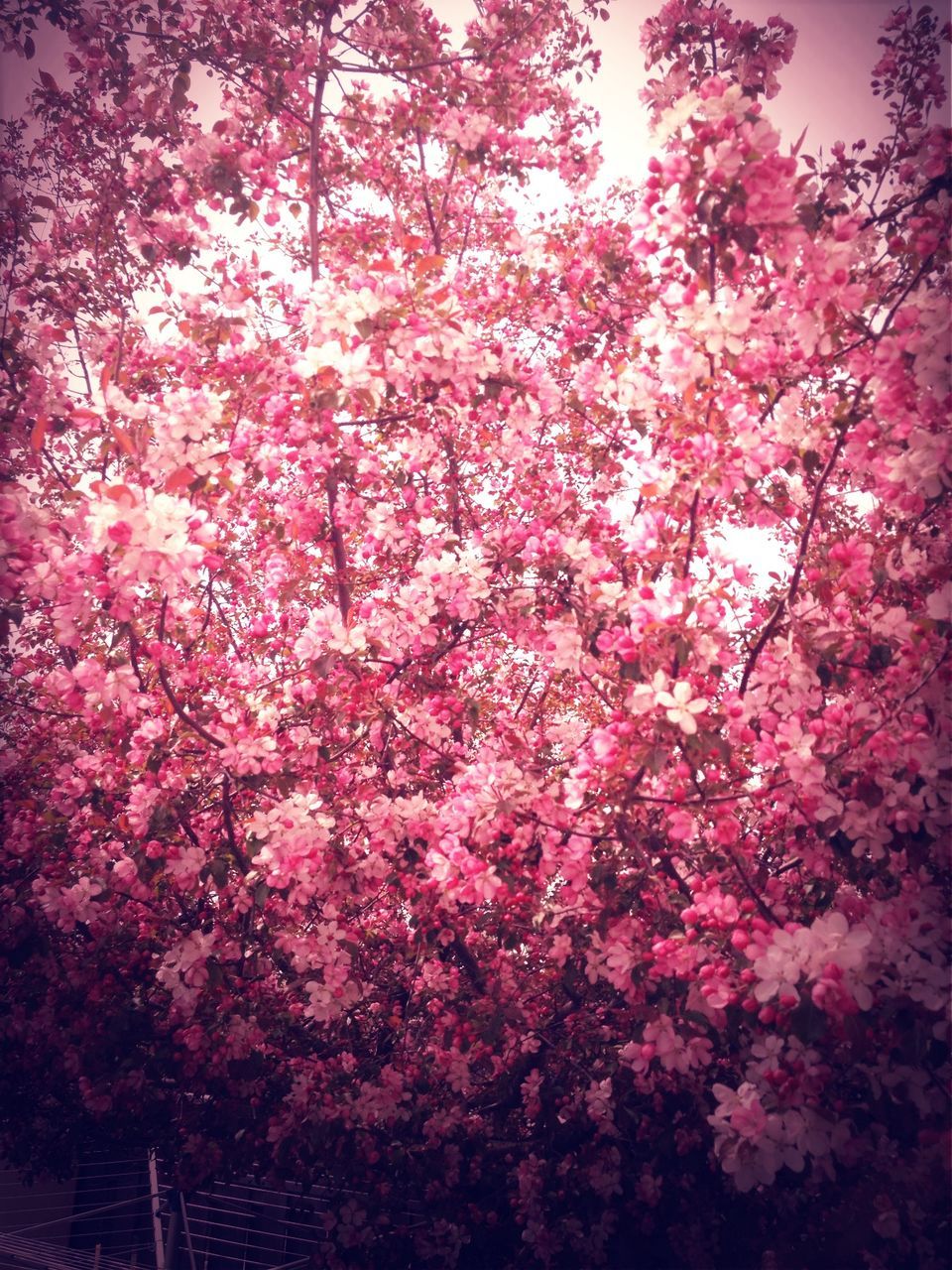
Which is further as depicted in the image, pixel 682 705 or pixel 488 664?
pixel 488 664

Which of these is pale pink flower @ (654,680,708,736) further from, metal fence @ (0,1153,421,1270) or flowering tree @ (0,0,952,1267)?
metal fence @ (0,1153,421,1270)

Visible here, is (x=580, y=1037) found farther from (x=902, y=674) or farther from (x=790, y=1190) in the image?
(x=902, y=674)

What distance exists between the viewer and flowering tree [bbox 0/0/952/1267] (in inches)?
71.7

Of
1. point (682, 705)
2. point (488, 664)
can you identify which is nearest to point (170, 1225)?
point (488, 664)

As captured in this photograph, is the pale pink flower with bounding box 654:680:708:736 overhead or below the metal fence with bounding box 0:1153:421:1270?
overhead

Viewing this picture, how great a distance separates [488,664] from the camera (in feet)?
14.4

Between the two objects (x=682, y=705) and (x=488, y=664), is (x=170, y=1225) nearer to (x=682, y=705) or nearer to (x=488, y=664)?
(x=488, y=664)

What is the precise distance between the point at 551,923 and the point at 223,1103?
1.77 m

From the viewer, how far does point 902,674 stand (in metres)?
1.83

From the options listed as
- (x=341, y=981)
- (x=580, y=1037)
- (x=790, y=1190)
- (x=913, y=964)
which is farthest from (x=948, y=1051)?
(x=341, y=981)

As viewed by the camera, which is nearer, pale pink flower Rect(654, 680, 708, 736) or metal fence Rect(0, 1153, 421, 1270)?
pale pink flower Rect(654, 680, 708, 736)

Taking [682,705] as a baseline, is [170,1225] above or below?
below

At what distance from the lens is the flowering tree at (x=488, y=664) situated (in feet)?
5.97

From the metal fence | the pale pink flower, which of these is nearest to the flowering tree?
the pale pink flower
